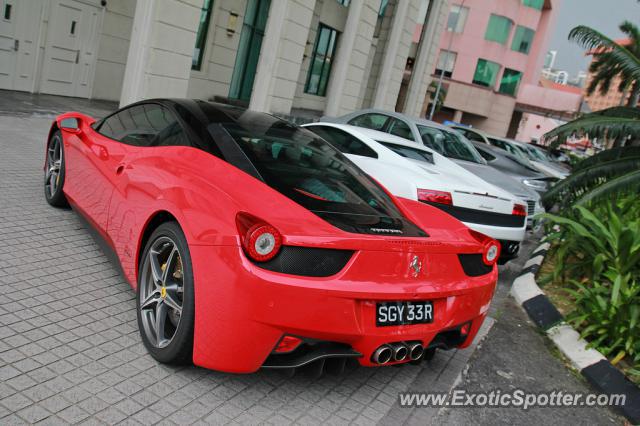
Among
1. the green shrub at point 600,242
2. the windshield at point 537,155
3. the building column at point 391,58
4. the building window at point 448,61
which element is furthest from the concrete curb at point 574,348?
the building window at point 448,61

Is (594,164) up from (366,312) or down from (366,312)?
up

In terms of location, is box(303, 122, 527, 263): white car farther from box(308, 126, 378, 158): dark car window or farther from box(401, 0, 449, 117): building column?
box(401, 0, 449, 117): building column

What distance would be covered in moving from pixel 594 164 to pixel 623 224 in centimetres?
239

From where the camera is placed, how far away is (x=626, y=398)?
13.7 feet

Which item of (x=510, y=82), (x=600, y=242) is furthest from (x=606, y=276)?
(x=510, y=82)

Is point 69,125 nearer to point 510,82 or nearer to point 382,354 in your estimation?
point 382,354

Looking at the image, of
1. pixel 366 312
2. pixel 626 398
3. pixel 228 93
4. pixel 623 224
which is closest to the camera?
pixel 366 312

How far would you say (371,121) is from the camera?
34.4 ft

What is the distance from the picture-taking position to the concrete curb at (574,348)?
4195 mm

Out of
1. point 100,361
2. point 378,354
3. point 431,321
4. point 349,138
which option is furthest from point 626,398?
point 349,138

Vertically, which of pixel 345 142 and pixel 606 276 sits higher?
pixel 345 142

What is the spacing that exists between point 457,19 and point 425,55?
3063 centimetres

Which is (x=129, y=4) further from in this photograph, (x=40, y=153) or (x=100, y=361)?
(x=100, y=361)

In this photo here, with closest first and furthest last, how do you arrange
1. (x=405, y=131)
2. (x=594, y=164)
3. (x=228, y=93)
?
(x=594, y=164) → (x=405, y=131) → (x=228, y=93)
